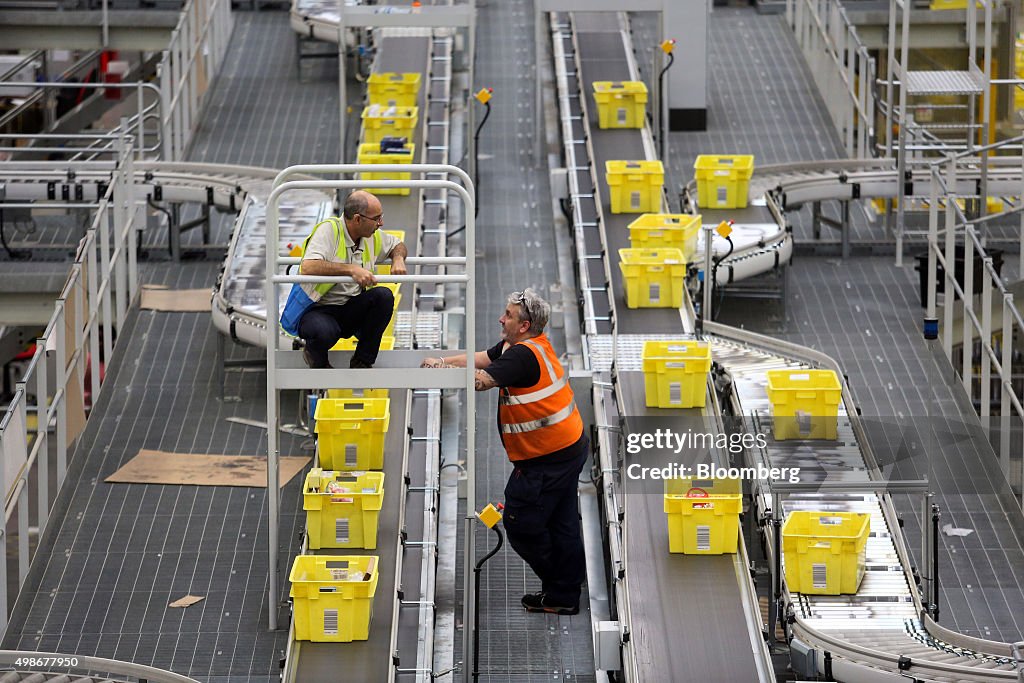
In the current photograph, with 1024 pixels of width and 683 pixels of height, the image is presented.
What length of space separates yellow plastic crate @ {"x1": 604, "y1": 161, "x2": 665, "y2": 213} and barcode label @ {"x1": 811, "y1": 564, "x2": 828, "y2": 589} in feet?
16.7

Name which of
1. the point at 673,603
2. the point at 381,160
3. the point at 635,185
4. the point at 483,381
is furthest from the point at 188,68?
the point at 673,603

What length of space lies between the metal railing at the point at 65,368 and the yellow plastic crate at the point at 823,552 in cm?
381

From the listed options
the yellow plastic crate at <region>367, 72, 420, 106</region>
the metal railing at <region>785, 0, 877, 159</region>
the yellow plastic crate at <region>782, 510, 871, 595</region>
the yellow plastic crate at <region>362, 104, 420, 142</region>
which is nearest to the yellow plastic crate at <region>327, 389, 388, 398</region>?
the yellow plastic crate at <region>782, 510, 871, 595</region>

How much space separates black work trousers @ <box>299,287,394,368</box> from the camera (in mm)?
7980

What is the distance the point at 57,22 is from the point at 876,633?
14.0 metres

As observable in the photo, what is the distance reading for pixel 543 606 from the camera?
841 centimetres

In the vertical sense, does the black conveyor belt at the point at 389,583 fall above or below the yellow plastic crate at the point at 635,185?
below

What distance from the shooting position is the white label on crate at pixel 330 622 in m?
7.47

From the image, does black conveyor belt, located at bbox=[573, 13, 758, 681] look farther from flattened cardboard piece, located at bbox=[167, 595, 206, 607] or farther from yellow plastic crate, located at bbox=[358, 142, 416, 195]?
yellow plastic crate, located at bbox=[358, 142, 416, 195]

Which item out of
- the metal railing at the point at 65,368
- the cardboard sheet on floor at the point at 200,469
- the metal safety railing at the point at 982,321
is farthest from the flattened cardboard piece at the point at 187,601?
the metal safety railing at the point at 982,321

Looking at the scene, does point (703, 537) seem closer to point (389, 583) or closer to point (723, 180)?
point (389, 583)

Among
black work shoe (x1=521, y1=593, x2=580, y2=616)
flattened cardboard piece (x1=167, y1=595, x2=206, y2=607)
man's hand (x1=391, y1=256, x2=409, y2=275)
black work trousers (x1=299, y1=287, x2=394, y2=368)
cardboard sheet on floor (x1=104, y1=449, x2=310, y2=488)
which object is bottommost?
flattened cardboard piece (x1=167, y1=595, x2=206, y2=607)

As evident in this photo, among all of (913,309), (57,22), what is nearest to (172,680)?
(913,309)

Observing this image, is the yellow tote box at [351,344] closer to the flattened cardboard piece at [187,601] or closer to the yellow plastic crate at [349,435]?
→ the yellow plastic crate at [349,435]
